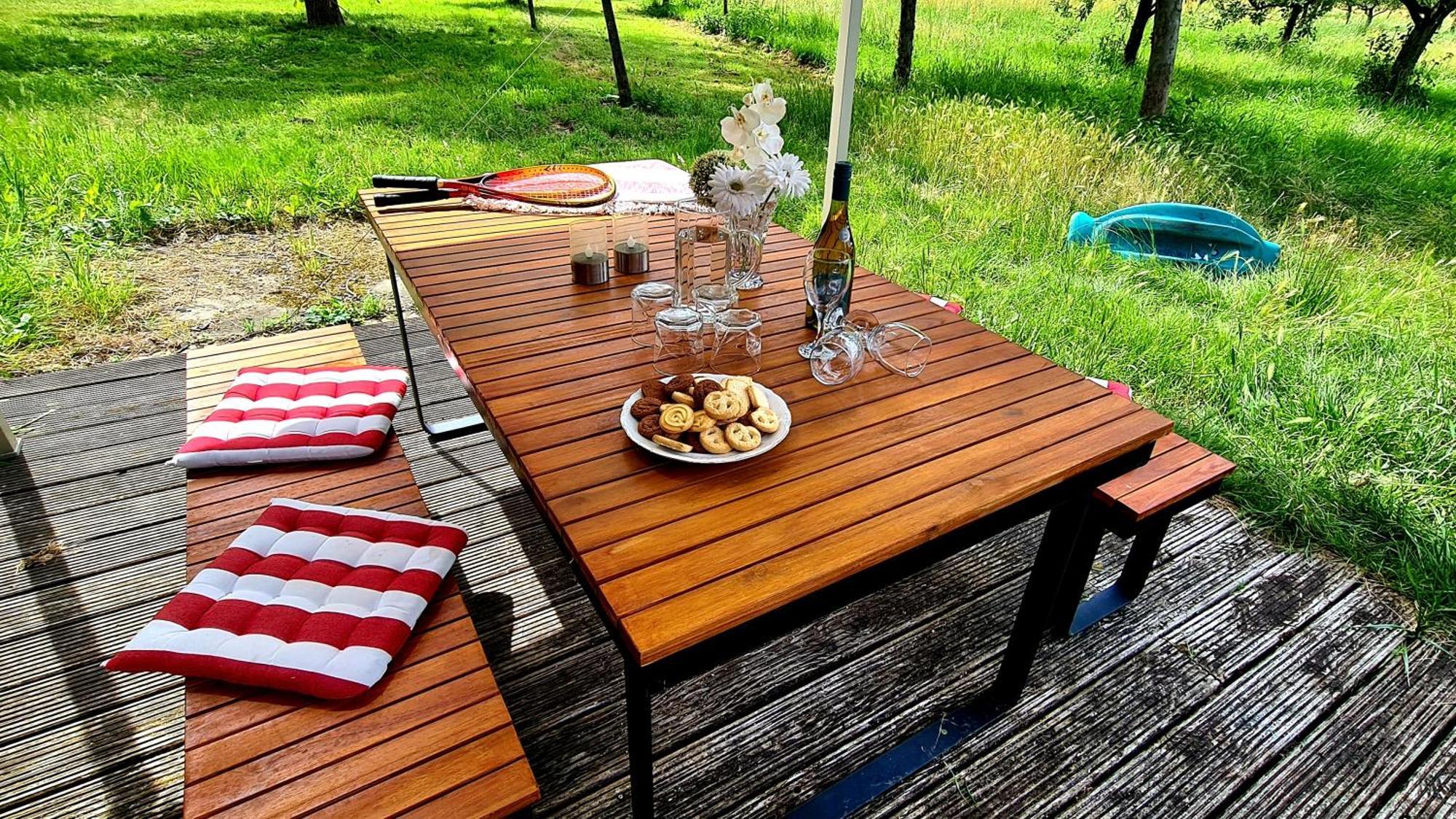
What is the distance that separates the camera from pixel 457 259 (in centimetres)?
185

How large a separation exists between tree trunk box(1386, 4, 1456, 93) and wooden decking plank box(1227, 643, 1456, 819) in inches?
393

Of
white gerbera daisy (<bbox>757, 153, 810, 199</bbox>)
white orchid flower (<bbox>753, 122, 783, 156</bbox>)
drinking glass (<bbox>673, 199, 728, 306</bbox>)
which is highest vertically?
white orchid flower (<bbox>753, 122, 783, 156</bbox>)

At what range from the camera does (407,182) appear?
7.09 ft

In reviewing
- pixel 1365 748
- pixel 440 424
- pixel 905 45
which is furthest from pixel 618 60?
pixel 1365 748

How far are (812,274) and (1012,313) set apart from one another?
1.90m

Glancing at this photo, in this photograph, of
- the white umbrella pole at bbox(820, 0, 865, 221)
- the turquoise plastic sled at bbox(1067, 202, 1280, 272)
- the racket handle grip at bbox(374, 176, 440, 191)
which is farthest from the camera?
the turquoise plastic sled at bbox(1067, 202, 1280, 272)

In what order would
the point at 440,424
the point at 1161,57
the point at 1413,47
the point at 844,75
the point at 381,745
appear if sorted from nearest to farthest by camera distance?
the point at 381,745, the point at 844,75, the point at 440,424, the point at 1161,57, the point at 1413,47

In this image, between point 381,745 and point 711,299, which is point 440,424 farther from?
point 381,745

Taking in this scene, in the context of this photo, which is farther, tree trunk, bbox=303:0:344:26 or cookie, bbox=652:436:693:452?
tree trunk, bbox=303:0:344:26

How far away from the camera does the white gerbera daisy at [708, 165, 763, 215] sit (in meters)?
1.30

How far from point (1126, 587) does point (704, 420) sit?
1.34m

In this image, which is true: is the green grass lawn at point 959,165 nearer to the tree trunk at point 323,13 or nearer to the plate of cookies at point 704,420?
the tree trunk at point 323,13

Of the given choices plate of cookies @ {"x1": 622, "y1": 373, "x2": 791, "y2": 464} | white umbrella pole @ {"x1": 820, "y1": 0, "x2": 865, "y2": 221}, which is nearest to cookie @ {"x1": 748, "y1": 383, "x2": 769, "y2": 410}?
plate of cookies @ {"x1": 622, "y1": 373, "x2": 791, "y2": 464}

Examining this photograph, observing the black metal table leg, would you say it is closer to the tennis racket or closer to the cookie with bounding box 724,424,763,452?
the cookie with bounding box 724,424,763,452
